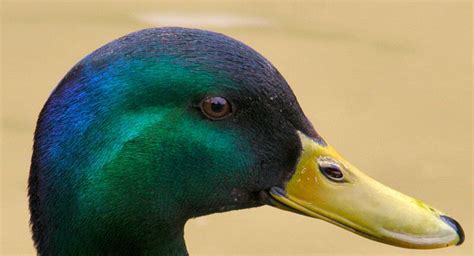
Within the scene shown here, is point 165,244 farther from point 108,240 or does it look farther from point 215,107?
point 215,107

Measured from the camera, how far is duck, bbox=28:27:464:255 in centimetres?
315

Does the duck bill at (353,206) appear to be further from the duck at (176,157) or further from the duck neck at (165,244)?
the duck neck at (165,244)

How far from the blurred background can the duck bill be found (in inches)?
106

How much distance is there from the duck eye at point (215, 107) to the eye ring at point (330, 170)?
0.30 m

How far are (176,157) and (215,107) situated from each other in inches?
6.6

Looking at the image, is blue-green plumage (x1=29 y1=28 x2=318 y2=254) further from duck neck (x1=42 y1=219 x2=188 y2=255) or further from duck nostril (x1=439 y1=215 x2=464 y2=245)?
duck nostril (x1=439 y1=215 x2=464 y2=245)

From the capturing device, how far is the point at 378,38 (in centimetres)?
809

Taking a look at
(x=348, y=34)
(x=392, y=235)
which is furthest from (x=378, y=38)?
(x=392, y=235)

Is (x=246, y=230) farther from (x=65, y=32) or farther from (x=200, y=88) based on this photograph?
(x=200, y=88)

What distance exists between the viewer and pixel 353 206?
3.30m

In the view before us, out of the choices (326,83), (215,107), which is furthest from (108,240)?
(326,83)

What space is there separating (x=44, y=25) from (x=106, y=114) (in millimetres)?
5103

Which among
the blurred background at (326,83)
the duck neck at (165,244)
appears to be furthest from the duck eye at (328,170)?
the blurred background at (326,83)

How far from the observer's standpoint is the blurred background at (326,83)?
6121mm
